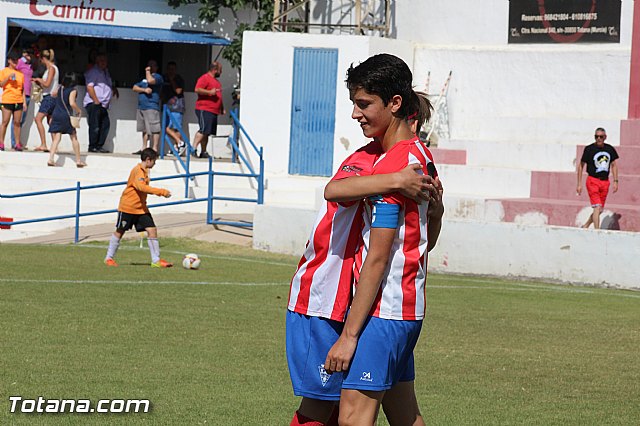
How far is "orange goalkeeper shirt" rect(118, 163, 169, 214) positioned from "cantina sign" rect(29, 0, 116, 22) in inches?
458

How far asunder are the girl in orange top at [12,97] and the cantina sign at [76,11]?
206 cm

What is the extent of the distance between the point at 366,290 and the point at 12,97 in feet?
69.3

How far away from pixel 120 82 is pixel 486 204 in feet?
38.2

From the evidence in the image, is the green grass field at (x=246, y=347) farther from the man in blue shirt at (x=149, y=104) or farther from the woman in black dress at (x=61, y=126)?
the man in blue shirt at (x=149, y=104)

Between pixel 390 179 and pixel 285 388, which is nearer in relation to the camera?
pixel 390 179

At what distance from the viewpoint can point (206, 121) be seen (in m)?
25.7

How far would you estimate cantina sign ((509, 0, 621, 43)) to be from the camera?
24500 millimetres

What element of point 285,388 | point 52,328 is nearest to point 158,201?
point 52,328

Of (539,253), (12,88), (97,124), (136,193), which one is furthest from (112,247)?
(97,124)

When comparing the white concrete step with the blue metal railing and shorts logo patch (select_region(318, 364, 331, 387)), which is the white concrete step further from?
shorts logo patch (select_region(318, 364, 331, 387))

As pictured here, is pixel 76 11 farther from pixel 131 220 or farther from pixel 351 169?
pixel 351 169

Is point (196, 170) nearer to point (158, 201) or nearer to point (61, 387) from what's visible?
Answer: point (158, 201)

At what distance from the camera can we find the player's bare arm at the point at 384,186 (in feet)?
16.2

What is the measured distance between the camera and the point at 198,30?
2755 centimetres
